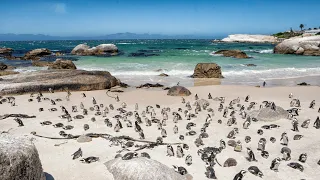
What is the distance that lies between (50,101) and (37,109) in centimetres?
193

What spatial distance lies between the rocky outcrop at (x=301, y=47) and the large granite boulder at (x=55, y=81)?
4792cm

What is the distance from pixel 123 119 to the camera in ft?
41.1

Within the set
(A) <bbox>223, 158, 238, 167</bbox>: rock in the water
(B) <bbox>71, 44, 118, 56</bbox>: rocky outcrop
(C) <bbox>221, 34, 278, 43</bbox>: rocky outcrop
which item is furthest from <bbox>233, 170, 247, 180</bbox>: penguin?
(C) <bbox>221, 34, 278, 43</bbox>: rocky outcrop

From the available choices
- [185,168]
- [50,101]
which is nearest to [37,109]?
[50,101]

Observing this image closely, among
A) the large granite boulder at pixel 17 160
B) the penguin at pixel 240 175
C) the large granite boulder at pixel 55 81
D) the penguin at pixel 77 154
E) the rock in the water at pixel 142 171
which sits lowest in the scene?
the penguin at pixel 240 175

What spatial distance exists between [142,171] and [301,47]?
60.2 m

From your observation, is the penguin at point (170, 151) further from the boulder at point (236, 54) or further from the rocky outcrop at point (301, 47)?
the rocky outcrop at point (301, 47)

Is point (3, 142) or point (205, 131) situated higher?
point (3, 142)

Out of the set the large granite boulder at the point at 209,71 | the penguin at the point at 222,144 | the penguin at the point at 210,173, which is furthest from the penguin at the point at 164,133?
the large granite boulder at the point at 209,71

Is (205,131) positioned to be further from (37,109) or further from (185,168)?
(37,109)

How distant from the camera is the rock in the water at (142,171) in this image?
688 cm

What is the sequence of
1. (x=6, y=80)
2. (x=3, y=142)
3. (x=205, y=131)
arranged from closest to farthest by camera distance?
(x=3, y=142), (x=205, y=131), (x=6, y=80)

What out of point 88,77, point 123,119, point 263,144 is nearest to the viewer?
point 263,144

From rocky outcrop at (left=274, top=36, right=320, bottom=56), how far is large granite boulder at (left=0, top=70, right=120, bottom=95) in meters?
47.9
